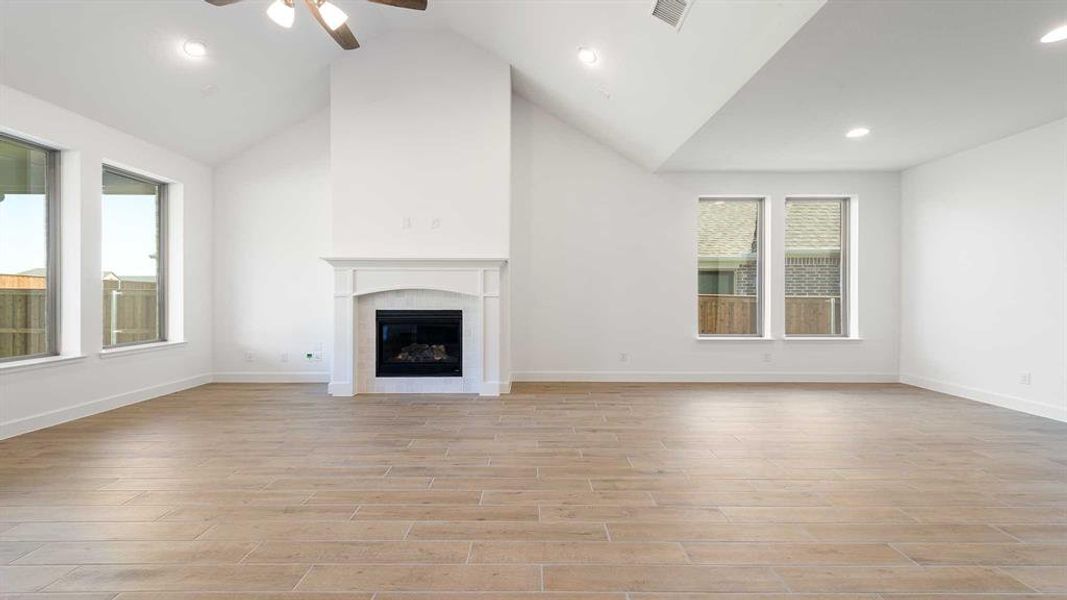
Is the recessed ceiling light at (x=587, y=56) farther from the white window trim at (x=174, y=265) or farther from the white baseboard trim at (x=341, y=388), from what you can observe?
the white window trim at (x=174, y=265)

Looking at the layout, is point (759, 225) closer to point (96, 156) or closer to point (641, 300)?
point (641, 300)

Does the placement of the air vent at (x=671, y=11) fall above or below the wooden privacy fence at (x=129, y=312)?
above

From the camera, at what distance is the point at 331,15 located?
319 centimetres

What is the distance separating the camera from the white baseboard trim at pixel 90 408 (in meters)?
3.83

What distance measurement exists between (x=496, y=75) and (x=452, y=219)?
1.62m

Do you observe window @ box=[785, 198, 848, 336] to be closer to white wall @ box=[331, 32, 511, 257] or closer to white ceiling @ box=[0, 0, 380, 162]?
white wall @ box=[331, 32, 511, 257]

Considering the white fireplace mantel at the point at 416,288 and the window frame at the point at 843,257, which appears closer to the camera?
the white fireplace mantel at the point at 416,288

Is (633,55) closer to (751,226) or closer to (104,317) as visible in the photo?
(751,226)

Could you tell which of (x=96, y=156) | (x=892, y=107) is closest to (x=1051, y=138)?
(x=892, y=107)

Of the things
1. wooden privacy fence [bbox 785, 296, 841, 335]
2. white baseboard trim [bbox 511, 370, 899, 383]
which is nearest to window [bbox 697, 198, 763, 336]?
wooden privacy fence [bbox 785, 296, 841, 335]

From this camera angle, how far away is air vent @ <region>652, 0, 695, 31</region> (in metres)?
3.18

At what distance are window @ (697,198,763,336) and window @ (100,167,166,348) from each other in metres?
6.34

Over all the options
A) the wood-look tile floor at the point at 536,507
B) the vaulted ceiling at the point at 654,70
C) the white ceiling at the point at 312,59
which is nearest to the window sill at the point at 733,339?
the wood-look tile floor at the point at 536,507

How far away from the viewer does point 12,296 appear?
4059 mm
